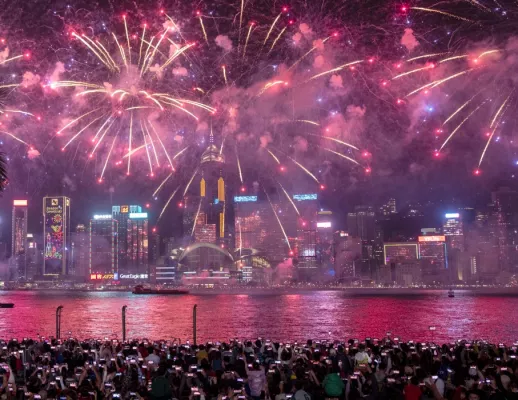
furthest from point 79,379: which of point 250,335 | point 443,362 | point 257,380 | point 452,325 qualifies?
point 452,325

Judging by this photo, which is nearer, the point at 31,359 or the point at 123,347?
the point at 31,359

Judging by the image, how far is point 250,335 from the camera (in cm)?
5734

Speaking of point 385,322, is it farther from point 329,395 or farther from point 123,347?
point 329,395

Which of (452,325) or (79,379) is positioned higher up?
(79,379)

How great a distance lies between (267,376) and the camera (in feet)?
49.5

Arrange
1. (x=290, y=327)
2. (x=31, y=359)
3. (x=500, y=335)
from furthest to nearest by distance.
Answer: (x=290, y=327) < (x=500, y=335) < (x=31, y=359)

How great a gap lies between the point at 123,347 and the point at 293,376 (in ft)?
35.9

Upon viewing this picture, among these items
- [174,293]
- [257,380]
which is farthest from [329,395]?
[174,293]

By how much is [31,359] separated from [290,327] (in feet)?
161

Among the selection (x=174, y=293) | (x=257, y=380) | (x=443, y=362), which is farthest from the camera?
(x=174, y=293)

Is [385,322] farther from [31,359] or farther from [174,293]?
[174,293]

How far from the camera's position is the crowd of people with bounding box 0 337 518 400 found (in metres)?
12.5

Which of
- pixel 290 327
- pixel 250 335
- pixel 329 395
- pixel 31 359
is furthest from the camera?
pixel 290 327

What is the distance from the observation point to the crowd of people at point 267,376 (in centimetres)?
1255
